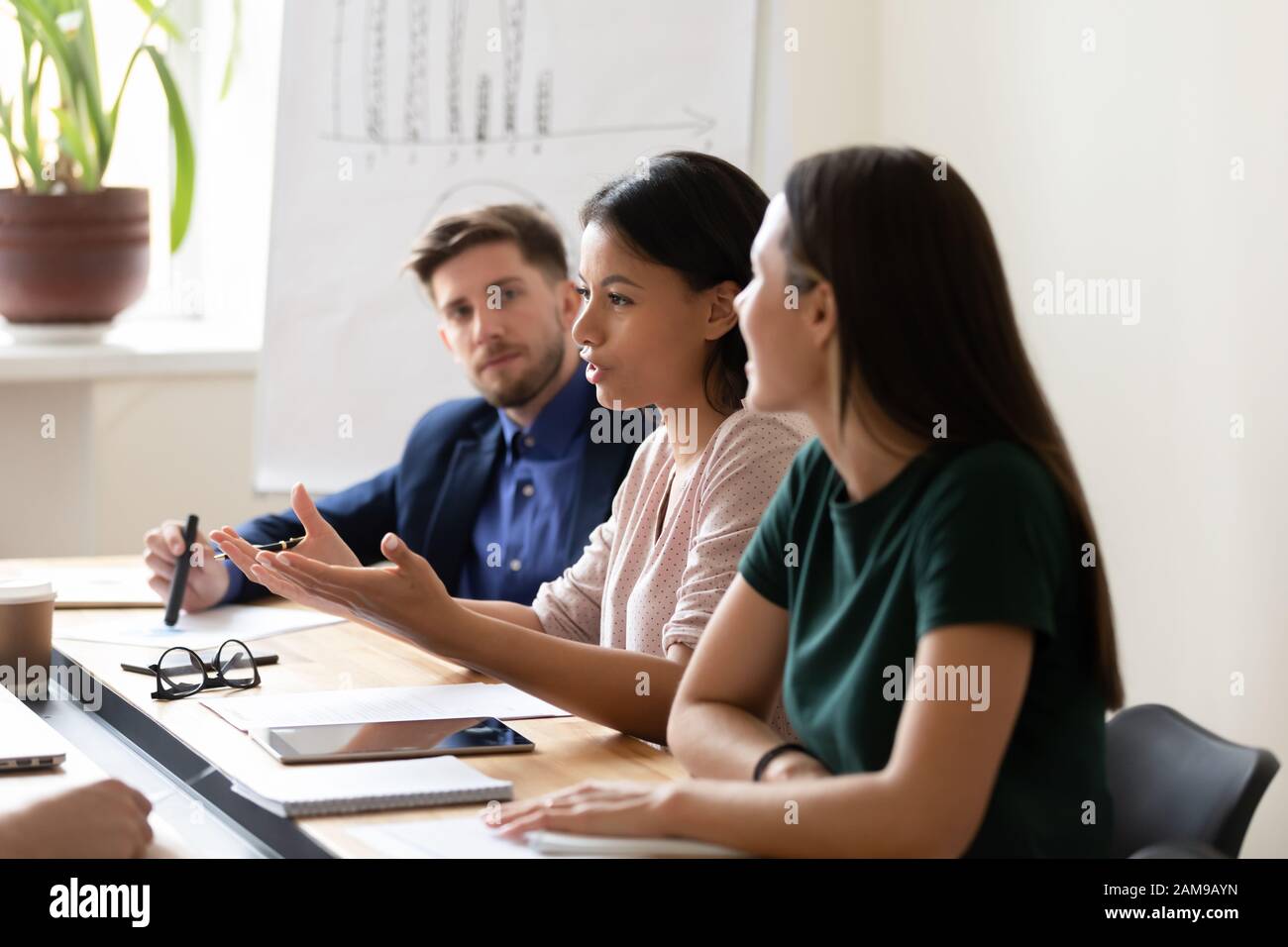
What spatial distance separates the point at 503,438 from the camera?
2480 mm

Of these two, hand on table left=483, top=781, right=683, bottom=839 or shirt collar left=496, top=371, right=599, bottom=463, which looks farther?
shirt collar left=496, top=371, right=599, bottom=463

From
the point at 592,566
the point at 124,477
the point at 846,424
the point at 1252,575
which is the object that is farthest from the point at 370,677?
the point at 124,477

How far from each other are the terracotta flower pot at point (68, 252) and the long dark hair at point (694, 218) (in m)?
1.89

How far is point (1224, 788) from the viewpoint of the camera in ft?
4.23

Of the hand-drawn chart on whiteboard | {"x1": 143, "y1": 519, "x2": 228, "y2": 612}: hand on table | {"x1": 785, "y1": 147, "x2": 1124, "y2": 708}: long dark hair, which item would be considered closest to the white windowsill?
the hand-drawn chart on whiteboard

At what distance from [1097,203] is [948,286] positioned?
1.51 m

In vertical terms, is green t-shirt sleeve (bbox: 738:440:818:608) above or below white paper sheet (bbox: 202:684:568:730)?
above

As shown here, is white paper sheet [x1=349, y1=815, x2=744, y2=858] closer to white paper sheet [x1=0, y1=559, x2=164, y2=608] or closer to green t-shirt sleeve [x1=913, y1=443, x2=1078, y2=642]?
green t-shirt sleeve [x1=913, y1=443, x2=1078, y2=642]

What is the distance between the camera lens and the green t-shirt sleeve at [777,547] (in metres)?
→ 1.36

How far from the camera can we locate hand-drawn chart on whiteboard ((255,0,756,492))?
304 cm

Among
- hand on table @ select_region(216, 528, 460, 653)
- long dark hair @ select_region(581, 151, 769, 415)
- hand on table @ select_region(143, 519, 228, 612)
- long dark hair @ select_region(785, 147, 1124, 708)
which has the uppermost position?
long dark hair @ select_region(581, 151, 769, 415)

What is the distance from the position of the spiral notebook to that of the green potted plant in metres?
2.16

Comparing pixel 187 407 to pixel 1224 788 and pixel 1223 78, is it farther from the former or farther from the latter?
pixel 1224 788

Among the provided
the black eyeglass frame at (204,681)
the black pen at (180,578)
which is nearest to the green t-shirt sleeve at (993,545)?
the black eyeglass frame at (204,681)
